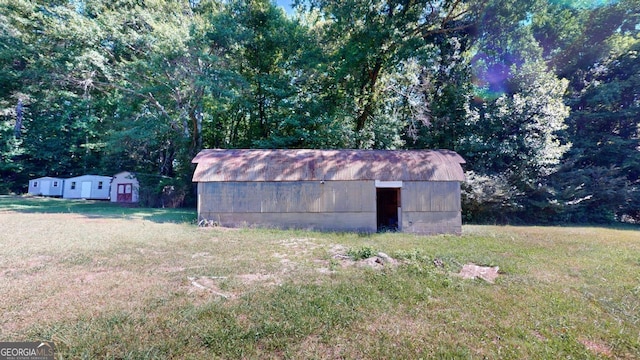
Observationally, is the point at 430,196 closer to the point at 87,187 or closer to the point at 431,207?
the point at 431,207

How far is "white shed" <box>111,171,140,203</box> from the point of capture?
2520 cm

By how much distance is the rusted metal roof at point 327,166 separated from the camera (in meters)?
12.0

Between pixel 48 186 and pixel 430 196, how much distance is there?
3638 cm

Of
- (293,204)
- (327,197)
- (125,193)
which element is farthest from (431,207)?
(125,193)

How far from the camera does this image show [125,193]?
25531mm

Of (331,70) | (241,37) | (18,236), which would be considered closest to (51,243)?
(18,236)

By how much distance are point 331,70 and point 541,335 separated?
59.5 ft

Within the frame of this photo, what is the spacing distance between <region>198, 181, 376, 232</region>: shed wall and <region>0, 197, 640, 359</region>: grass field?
11.3ft

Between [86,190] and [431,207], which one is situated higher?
[86,190]

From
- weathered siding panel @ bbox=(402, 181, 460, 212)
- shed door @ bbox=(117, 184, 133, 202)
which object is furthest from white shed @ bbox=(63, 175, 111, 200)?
weathered siding panel @ bbox=(402, 181, 460, 212)

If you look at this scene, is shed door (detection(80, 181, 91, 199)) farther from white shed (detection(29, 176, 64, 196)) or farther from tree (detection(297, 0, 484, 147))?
tree (detection(297, 0, 484, 147))

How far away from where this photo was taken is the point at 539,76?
51.4 ft

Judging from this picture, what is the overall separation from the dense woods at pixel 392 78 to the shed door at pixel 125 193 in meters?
6.25

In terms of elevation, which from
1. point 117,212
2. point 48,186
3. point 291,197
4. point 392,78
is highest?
point 392,78
